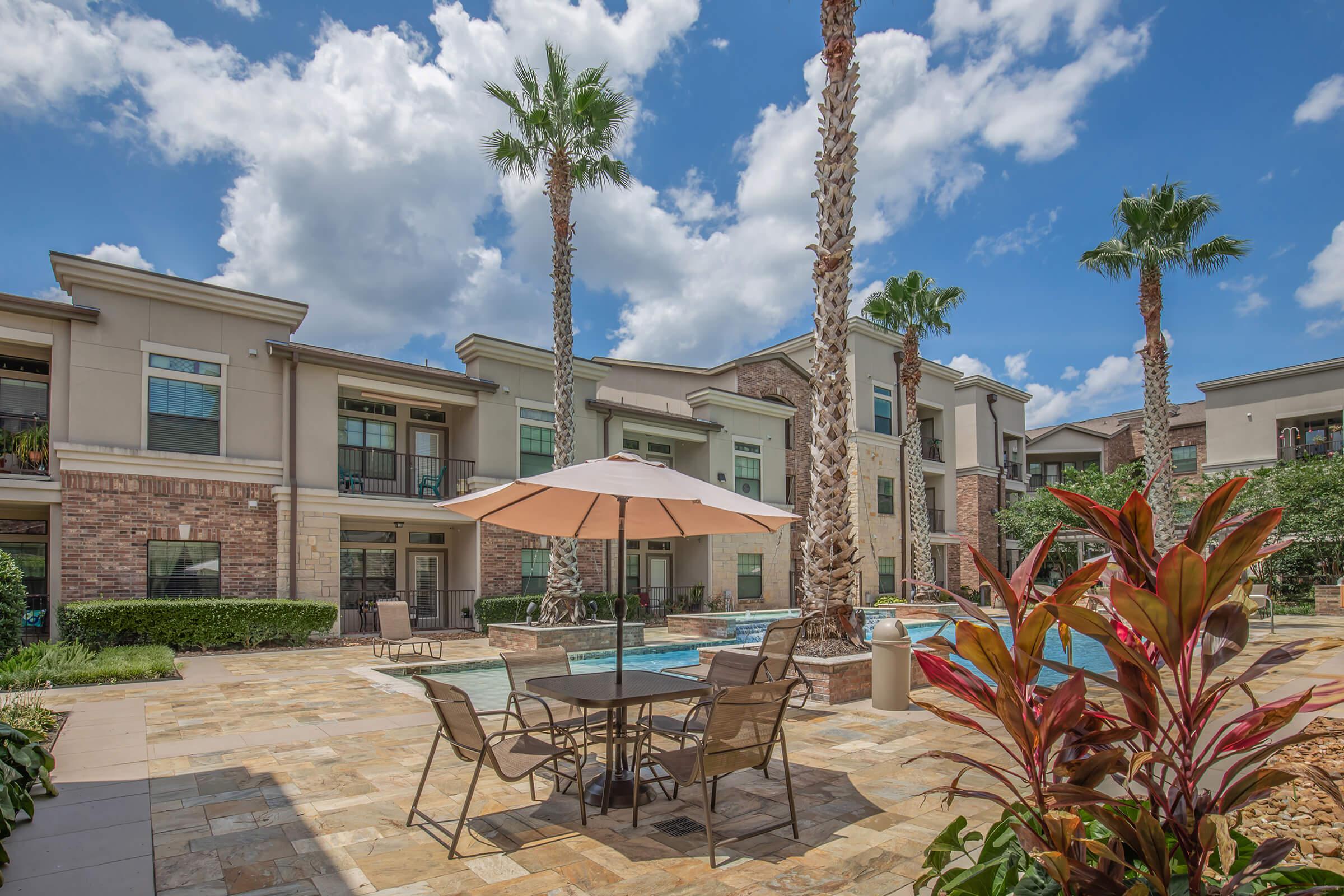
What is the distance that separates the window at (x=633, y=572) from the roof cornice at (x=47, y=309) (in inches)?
580

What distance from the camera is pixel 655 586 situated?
76.3 feet

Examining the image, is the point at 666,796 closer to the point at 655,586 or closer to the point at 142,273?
the point at 142,273

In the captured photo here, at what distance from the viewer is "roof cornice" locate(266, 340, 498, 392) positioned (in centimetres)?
1644

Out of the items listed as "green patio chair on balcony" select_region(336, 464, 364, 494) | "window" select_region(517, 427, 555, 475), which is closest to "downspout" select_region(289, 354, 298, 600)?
"green patio chair on balcony" select_region(336, 464, 364, 494)

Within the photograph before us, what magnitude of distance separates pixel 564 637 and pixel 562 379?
5.22 meters

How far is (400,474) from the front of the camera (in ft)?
64.4

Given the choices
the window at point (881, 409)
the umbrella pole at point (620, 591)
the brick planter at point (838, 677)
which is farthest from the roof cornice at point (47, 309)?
the window at point (881, 409)

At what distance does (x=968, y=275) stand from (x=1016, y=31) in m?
14.6

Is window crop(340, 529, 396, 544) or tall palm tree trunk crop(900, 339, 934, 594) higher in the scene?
tall palm tree trunk crop(900, 339, 934, 594)

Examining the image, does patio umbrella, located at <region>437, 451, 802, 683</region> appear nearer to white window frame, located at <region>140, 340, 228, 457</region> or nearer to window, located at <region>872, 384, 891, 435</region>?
white window frame, located at <region>140, 340, 228, 457</region>

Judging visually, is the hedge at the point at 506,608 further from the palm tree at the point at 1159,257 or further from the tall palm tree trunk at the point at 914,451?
the palm tree at the point at 1159,257

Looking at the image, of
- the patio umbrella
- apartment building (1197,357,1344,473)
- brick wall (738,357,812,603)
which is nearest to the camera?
the patio umbrella

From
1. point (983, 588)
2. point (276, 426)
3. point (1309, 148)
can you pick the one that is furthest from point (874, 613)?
point (276, 426)

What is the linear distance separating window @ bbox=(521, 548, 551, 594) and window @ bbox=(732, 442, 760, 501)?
297 inches
